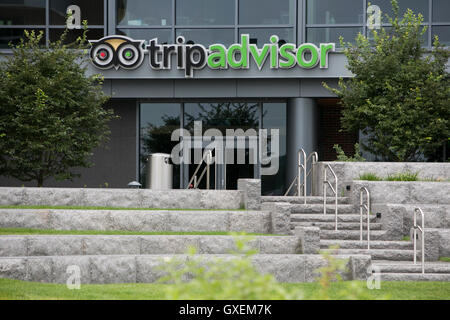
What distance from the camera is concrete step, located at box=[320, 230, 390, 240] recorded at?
13750mm

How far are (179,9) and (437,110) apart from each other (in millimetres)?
9468

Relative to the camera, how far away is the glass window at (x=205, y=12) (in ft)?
77.1

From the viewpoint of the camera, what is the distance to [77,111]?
18.9 metres

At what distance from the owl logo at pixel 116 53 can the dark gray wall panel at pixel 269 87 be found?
3.29 m

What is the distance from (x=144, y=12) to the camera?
23.7 m

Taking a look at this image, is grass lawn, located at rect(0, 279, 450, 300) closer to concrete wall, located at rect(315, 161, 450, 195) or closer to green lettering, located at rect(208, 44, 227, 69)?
concrete wall, located at rect(315, 161, 450, 195)

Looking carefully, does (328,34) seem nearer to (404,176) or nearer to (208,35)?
(208,35)

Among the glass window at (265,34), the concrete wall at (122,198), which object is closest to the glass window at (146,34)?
the glass window at (265,34)

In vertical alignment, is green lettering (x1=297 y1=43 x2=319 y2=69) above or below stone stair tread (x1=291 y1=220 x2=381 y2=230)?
above

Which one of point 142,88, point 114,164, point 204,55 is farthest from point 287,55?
point 114,164

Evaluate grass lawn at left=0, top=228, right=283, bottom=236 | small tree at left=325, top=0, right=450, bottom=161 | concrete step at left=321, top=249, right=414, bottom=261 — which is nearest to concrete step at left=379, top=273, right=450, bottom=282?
concrete step at left=321, top=249, right=414, bottom=261

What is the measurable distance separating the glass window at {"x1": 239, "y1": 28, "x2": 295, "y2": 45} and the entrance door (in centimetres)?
213
